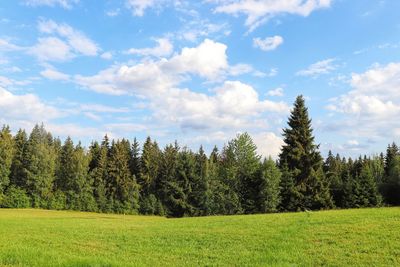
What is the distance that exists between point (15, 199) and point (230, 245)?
80029 millimetres

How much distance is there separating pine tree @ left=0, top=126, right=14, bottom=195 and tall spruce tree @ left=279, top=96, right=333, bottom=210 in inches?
2330

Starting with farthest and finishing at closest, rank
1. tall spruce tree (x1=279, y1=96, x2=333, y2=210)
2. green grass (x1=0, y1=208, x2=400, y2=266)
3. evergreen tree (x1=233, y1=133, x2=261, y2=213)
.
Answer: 1. evergreen tree (x1=233, y1=133, x2=261, y2=213)
2. tall spruce tree (x1=279, y1=96, x2=333, y2=210)
3. green grass (x1=0, y1=208, x2=400, y2=266)

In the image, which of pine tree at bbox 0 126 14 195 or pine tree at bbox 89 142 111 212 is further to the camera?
pine tree at bbox 89 142 111 212

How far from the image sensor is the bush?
86562 millimetres

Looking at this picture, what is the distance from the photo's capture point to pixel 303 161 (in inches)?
2330

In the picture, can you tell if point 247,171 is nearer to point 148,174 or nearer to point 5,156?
point 148,174

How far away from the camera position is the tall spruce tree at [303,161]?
5731cm

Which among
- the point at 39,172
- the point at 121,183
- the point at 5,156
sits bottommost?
the point at 121,183

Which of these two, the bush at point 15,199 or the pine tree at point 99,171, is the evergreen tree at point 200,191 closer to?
the pine tree at point 99,171

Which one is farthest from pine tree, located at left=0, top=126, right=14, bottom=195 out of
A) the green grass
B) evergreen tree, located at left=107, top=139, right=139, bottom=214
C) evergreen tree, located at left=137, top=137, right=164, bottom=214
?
the green grass

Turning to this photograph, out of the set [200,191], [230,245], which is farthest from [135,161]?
[230,245]

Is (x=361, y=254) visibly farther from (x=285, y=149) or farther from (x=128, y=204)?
(x=128, y=204)

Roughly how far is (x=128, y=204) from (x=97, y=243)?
74.1 meters

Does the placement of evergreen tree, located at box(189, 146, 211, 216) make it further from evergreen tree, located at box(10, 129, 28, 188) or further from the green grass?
the green grass
